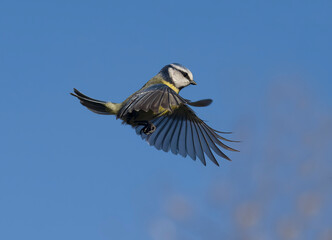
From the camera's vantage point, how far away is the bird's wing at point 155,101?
233 inches

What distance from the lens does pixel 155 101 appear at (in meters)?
6.07

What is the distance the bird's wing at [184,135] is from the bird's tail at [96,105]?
2.63 feet

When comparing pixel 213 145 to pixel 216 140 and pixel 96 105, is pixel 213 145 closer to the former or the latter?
pixel 216 140

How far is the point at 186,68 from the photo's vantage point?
8.19 metres

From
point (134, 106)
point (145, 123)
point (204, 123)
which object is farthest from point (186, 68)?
point (134, 106)

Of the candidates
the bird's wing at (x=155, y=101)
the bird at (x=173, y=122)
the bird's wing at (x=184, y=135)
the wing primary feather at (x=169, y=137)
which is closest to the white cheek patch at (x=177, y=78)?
the bird at (x=173, y=122)

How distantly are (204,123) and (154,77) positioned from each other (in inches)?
49.3

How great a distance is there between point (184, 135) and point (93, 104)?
1.71 meters

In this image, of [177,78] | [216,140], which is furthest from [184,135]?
[177,78]

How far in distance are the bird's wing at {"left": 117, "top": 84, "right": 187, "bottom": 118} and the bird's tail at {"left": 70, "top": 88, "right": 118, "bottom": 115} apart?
95 cm

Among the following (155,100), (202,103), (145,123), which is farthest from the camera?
(145,123)

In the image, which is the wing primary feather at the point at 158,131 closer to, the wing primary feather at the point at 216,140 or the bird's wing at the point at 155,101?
the wing primary feather at the point at 216,140

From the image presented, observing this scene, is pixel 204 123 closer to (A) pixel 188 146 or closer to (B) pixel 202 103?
(A) pixel 188 146

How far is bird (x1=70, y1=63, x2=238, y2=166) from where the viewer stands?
6984mm
